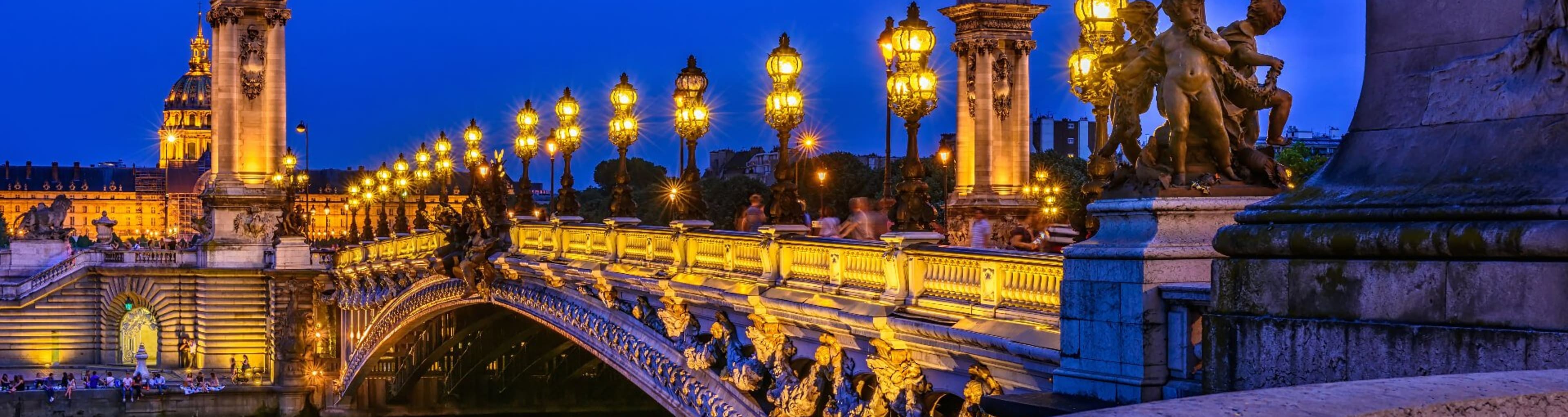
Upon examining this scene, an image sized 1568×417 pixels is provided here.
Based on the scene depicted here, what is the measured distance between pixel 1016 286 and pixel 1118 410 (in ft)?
31.8

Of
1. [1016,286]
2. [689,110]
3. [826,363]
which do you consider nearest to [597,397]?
[689,110]

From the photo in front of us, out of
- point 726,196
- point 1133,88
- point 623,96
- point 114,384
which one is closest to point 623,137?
point 623,96

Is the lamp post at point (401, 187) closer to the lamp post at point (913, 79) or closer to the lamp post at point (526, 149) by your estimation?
the lamp post at point (526, 149)

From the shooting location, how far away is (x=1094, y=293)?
12.8 metres

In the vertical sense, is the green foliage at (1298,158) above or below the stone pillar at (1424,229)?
above

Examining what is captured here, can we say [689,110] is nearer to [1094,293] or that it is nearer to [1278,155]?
[1094,293]

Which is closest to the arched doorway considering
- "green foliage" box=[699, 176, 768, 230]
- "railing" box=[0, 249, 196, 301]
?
"railing" box=[0, 249, 196, 301]

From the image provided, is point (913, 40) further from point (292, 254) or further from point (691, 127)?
point (292, 254)

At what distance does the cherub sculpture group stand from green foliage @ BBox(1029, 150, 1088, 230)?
43.7 meters

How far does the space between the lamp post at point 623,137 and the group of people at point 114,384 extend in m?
33.9

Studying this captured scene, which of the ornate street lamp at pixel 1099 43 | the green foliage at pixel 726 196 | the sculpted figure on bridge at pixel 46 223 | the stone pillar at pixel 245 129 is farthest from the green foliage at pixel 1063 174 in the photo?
the ornate street lamp at pixel 1099 43

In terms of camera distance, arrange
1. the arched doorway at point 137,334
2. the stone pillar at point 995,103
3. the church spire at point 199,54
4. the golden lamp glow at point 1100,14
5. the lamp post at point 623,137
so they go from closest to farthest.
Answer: the golden lamp glow at point 1100,14
the lamp post at point 623,137
the stone pillar at point 995,103
the arched doorway at point 137,334
the church spire at point 199,54

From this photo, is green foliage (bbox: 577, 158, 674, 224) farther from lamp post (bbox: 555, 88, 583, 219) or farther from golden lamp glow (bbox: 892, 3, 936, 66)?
golden lamp glow (bbox: 892, 3, 936, 66)

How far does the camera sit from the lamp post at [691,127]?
28.2 meters
